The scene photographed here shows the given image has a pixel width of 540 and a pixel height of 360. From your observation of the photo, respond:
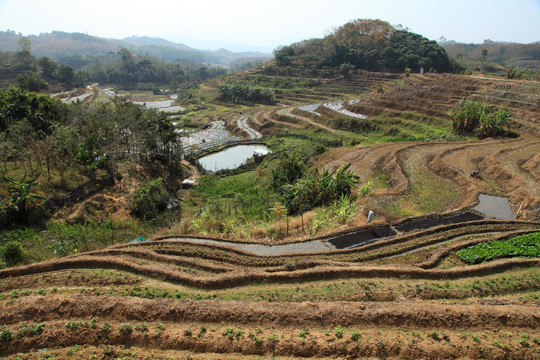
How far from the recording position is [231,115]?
68438mm

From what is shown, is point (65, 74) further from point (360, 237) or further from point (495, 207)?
point (495, 207)

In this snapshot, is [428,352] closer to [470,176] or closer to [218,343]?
[218,343]

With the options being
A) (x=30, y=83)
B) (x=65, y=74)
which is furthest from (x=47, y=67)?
(x=30, y=83)

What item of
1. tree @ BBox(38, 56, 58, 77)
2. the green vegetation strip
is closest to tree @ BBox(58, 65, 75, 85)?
tree @ BBox(38, 56, 58, 77)

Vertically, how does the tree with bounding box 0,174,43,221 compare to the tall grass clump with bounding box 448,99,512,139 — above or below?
below

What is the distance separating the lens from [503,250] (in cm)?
1417

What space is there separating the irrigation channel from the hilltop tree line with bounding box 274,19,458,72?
7250 centimetres

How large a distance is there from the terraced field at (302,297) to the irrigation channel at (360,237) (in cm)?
11

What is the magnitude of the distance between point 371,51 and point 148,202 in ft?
280

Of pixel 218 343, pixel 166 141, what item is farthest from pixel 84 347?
pixel 166 141

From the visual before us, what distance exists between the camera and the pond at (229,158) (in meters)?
40.4

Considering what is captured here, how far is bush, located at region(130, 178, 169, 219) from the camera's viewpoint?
2270cm

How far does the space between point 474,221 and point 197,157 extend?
34.5 meters

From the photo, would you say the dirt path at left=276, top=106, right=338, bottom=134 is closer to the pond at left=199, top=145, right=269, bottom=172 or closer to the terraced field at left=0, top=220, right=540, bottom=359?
the pond at left=199, top=145, right=269, bottom=172
